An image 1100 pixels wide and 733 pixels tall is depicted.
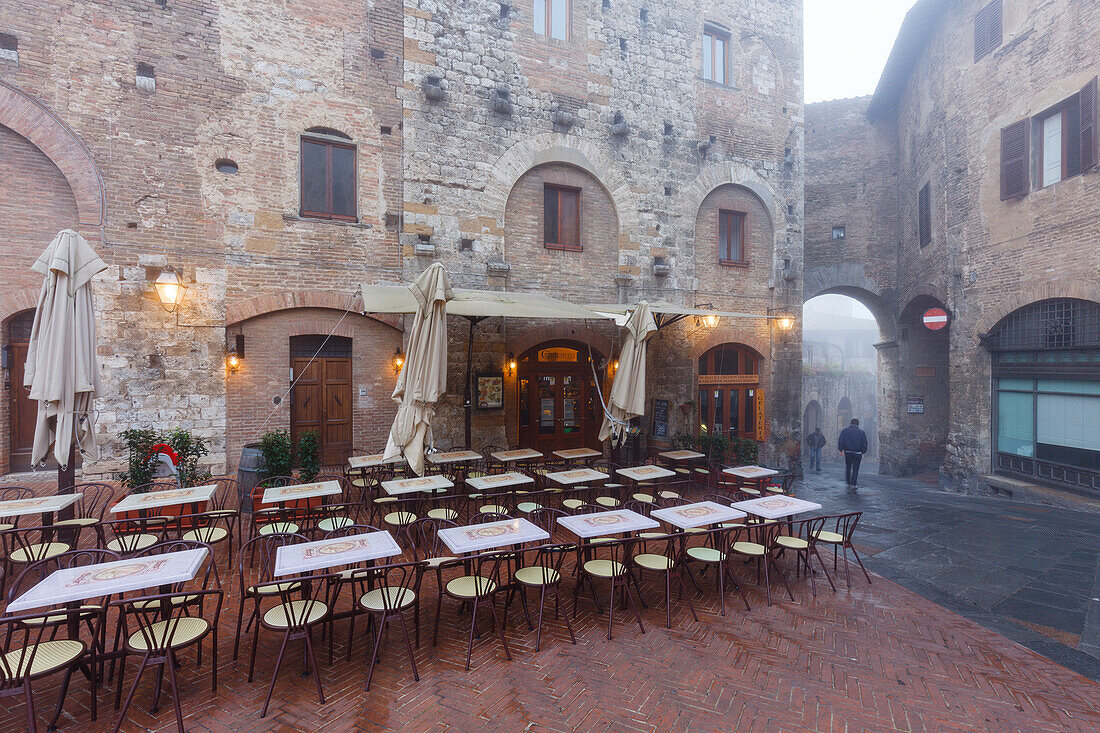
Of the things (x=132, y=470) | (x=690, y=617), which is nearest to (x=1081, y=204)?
(x=690, y=617)

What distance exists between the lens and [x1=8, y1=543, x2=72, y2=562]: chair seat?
4680mm

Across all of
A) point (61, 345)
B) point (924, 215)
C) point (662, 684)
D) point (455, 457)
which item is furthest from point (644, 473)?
point (924, 215)

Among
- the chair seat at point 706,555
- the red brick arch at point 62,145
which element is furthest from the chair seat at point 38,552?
the chair seat at point 706,555

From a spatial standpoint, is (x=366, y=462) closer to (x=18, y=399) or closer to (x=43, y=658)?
(x=43, y=658)

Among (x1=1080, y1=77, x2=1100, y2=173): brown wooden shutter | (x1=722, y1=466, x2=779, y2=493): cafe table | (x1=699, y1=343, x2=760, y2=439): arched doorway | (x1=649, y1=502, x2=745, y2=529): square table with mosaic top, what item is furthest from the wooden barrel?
(x1=1080, y1=77, x2=1100, y2=173): brown wooden shutter

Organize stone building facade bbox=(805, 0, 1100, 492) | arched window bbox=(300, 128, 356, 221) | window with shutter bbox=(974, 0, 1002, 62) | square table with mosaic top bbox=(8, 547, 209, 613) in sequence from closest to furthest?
square table with mosaic top bbox=(8, 547, 209, 613)
stone building facade bbox=(805, 0, 1100, 492)
arched window bbox=(300, 128, 356, 221)
window with shutter bbox=(974, 0, 1002, 62)

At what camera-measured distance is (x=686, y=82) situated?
473 inches

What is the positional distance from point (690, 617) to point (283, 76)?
34.5ft

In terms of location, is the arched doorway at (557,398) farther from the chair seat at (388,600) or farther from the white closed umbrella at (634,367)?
the chair seat at (388,600)

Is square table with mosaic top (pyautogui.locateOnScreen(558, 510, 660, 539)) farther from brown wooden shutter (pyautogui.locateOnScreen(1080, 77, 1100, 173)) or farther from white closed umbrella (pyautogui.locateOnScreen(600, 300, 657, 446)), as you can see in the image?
brown wooden shutter (pyautogui.locateOnScreen(1080, 77, 1100, 173))

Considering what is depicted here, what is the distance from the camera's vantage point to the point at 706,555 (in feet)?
17.6

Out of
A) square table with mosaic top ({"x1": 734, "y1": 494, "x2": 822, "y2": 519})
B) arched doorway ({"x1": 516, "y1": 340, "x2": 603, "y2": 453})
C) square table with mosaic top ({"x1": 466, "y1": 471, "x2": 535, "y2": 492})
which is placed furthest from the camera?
arched doorway ({"x1": 516, "y1": 340, "x2": 603, "y2": 453})

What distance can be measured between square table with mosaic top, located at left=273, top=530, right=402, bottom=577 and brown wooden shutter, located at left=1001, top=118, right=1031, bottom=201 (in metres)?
12.9

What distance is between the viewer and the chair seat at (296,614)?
12.3 feet
